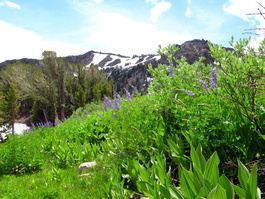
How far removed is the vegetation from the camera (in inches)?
75.1

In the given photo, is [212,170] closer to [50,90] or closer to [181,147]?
[181,147]

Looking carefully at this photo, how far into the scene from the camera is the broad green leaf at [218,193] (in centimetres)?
143

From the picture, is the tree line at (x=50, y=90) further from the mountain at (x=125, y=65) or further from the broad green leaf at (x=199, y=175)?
Result: the broad green leaf at (x=199, y=175)

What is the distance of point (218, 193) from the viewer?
1.46m

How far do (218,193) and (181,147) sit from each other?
129 cm

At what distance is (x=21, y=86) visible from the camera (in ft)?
163

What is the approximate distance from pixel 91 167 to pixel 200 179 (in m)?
3.35

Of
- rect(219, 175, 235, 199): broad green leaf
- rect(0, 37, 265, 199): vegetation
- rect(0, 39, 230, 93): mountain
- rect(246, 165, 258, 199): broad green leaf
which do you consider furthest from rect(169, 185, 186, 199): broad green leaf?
rect(0, 39, 230, 93): mountain

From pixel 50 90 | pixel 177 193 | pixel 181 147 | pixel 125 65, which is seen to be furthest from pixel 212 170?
pixel 125 65

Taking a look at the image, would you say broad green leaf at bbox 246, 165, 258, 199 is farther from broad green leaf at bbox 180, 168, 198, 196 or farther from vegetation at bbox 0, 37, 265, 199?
broad green leaf at bbox 180, 168, 198, 196

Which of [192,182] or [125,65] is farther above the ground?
[125,65]

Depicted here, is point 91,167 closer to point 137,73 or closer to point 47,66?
point 47,66

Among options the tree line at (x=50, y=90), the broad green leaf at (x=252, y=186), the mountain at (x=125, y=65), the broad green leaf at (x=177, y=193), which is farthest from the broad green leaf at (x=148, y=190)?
the mountain at (x=125, y=65)

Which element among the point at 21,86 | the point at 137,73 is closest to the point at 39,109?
the point at 21,86
